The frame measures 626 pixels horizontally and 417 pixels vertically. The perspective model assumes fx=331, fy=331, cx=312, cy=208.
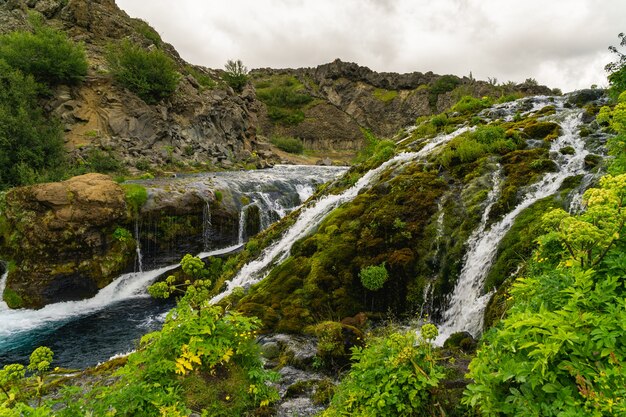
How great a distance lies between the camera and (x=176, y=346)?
4.02 meters

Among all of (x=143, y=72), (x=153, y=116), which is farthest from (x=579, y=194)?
(x=143, y=72)

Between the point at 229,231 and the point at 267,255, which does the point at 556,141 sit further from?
the point at 229,231

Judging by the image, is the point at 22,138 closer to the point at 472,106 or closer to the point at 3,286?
the point at 3,286

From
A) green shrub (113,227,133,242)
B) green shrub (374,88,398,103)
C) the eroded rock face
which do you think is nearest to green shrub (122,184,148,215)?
the eroded rock face

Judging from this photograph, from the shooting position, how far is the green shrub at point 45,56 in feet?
102

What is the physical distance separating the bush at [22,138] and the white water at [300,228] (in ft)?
59.0

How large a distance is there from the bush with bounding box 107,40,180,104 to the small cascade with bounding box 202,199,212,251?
2677 centimetres

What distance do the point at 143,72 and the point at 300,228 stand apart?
120 ft

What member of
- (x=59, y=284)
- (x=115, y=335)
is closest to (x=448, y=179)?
(x=115, y=335)

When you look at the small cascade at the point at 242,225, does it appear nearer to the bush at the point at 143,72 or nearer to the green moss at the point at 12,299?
the green moss at the point at 12,299

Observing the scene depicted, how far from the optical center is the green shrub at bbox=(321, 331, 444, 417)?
3.58 meters

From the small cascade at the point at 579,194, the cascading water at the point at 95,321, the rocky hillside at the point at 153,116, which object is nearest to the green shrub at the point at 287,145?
the rocky hillside at the point at 153,116

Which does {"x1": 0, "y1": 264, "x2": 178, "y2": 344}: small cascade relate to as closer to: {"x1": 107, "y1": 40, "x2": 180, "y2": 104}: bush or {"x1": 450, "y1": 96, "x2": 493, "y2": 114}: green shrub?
{"x1": 450, "y1": 96, "x2": 493, "y2": 114}: green shrub

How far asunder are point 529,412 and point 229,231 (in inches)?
794
